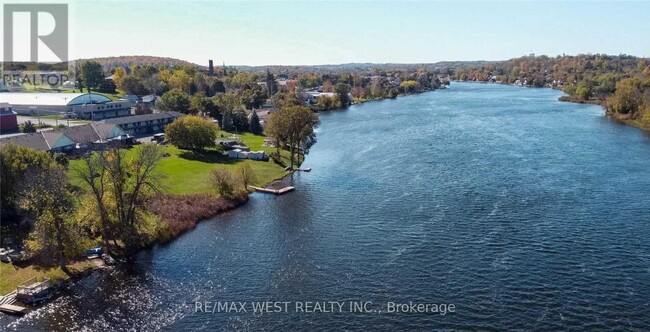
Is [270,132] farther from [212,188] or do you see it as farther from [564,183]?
[564,183]

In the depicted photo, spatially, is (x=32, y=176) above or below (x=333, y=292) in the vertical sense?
above

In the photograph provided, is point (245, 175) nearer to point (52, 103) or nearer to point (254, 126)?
point (254, 126)

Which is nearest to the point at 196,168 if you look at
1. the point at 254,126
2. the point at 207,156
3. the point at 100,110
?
the point at 207,156

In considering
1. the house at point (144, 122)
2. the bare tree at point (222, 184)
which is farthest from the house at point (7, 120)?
the bare tree at point (222, 184)

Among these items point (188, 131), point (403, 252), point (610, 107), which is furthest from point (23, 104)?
point (610, 107)

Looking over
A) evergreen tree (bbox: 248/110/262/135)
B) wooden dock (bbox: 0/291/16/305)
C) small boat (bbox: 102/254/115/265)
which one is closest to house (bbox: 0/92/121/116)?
evergreen tree (bbox: 248/110/262/135)
